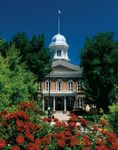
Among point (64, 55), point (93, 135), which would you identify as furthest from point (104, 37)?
point (93, 135)

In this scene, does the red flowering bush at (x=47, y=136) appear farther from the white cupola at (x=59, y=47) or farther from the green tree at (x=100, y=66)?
the white cupola at (x=59, y=47)

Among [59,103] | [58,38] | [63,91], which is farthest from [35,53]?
[58,38]

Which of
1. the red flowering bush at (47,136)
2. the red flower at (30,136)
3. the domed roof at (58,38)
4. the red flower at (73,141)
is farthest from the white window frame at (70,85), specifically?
the red flower at (30,136)

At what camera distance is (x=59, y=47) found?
86688mm

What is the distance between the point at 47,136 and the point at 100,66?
4593 cm

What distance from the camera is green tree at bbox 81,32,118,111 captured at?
53.8m

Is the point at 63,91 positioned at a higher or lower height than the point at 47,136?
higher

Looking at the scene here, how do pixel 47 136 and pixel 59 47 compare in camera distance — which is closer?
pixel 47 136

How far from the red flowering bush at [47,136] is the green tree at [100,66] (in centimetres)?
4315

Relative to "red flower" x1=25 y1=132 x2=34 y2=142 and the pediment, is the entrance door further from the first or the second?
"red flower" x1=25 y1=132 x2=34 y2=142

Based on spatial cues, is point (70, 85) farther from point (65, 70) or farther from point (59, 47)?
point (59, 47)

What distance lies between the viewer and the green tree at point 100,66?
53.8 m

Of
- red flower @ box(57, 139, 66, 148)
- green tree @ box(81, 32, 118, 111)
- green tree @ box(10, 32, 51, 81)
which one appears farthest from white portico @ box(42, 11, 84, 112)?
red flower @ box(57, 139, 66, 148)

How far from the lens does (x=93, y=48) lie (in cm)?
5516
